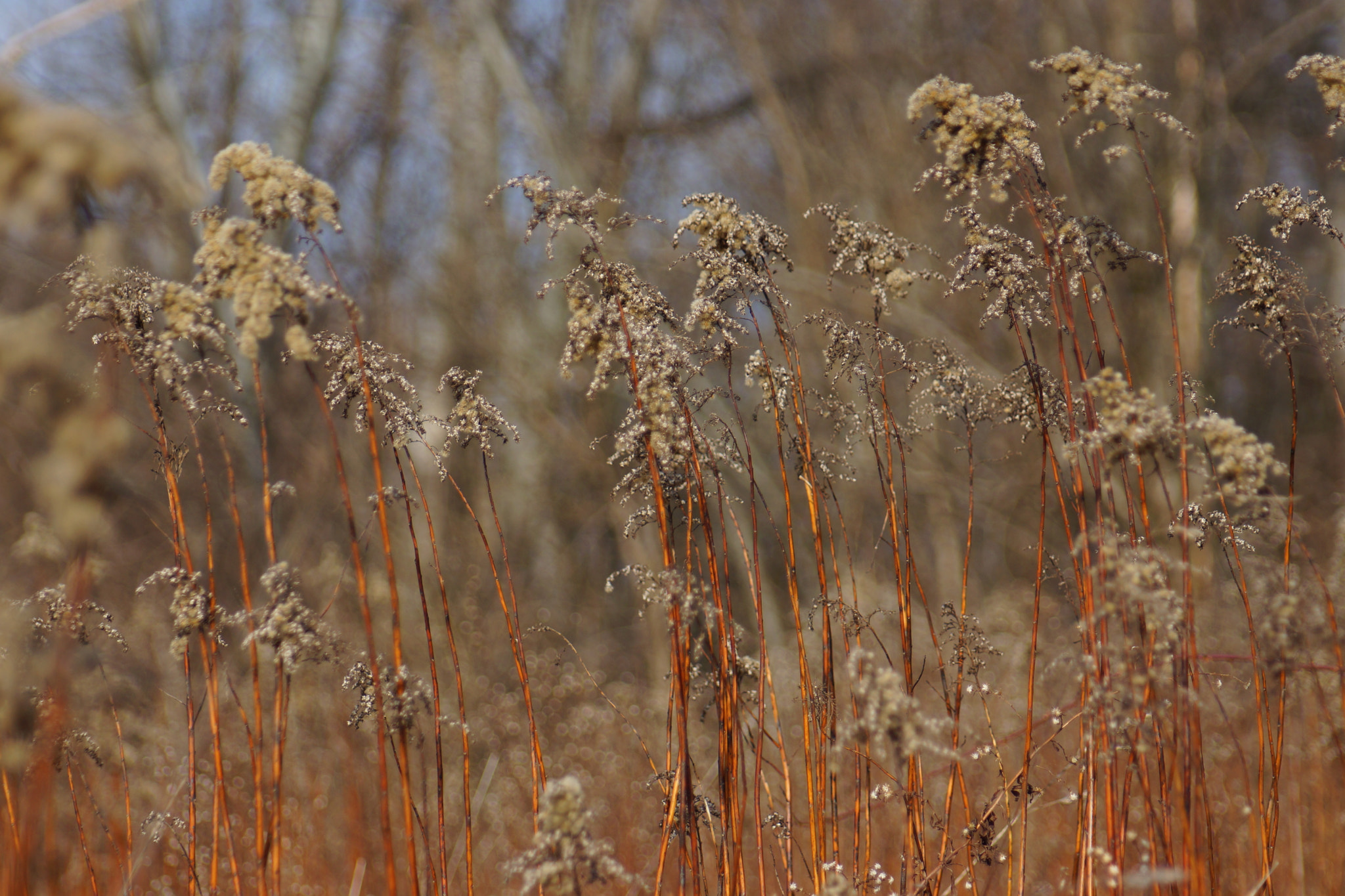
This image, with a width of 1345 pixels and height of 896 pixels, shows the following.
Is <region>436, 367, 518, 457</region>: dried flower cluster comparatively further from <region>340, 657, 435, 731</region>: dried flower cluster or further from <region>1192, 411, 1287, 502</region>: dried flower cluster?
<region>1192, 411, 1287, 502</region>: dried flower cluster

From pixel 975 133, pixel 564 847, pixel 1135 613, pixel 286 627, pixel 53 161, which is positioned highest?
pixel 975 133

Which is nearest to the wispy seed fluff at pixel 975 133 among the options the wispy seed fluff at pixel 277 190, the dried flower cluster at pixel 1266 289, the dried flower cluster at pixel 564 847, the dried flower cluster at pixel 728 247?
the dried flower cluster at pixel 728 247

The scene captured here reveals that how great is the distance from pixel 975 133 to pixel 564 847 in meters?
1.34

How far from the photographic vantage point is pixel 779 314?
5.00ft

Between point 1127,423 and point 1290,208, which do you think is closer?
point 1127,423

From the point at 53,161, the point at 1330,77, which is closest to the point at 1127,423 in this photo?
the point at 1330,77

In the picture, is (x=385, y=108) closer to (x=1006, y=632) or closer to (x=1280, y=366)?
(x=1006, y=632)

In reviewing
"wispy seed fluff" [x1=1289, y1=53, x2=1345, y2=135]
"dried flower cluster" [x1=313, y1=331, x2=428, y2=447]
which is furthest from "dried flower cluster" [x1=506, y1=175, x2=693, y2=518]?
"wispy seed fluff" [x1=1289, y1=53, x2=1345, y2=135]

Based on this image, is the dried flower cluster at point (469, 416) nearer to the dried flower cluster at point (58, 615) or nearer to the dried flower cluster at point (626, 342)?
the dried flower cluster at point (626, 342)

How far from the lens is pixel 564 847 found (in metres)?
1.07

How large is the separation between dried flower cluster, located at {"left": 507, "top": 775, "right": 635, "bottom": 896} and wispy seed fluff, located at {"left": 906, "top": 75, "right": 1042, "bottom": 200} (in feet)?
3.87

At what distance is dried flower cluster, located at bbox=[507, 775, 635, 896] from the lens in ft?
3.49

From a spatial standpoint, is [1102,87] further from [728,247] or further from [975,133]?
[728,247]

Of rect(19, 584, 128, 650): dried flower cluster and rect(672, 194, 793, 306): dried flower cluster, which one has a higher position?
rect(672, 194, 793, 306): dried flower cluster
